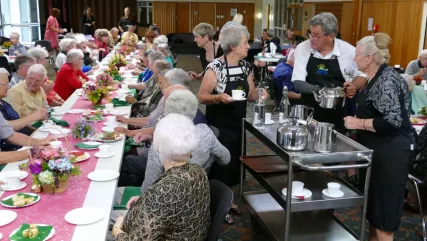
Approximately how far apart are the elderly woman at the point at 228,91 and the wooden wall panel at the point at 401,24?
634 centimetres

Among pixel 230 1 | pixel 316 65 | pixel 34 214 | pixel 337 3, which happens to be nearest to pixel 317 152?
pixel 316 65

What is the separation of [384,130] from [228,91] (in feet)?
4.25

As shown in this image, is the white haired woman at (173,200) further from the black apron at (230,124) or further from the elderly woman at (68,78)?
the elderly woman at (68,78)

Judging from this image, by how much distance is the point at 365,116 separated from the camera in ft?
9.50

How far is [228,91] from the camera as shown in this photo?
141 inches

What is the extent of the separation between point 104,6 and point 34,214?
1980 centimetres

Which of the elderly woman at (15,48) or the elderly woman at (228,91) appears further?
the elderly woman at (15,48)

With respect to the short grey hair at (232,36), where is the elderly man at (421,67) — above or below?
below

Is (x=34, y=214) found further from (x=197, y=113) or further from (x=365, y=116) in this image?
(x=365, y=116)

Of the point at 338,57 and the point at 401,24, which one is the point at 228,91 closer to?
the point at 338,57

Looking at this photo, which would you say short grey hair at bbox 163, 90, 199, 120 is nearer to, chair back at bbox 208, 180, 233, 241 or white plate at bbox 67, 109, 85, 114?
chair back at bbox 208, 180, 233, 241

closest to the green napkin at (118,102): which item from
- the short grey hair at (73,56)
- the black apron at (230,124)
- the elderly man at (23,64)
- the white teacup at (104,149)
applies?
the elderly man at (23,64)

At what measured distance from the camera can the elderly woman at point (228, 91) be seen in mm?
3465

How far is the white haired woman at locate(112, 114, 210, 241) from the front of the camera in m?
1.84
